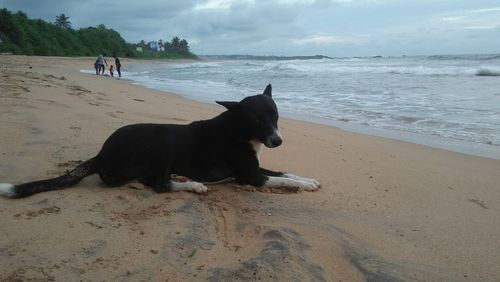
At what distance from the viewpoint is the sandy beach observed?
2.64 metres

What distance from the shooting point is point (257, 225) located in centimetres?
340

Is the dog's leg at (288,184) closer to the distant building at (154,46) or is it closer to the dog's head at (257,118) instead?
the dog's head at (257,118)

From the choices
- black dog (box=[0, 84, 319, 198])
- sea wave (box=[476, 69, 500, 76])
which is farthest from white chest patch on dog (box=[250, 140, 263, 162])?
sea wave (box=[476, 69, 500, 76])

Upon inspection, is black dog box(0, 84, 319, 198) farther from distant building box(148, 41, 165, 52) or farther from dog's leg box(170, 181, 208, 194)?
distant building box(148, 41, 165, 52)

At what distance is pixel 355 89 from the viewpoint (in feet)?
59.5

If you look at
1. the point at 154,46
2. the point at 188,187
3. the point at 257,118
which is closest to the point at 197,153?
the point at 188,187

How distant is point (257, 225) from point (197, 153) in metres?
1.51

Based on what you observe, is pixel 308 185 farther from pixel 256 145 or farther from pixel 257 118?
pixel 257 118

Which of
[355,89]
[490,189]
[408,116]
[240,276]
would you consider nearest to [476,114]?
[408,116]

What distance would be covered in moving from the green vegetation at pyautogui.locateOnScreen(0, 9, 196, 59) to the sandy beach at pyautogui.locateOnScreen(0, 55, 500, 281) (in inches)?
1957

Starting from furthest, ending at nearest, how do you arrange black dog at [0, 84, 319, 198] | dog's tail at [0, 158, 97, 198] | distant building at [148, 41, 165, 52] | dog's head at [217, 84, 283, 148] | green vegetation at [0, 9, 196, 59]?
distant building at [148, 41, 165, 52] → green vegetation at [0, 9, 196, 59] → dog's head at [217, 84, 283, 148] → black dog at [0, 84, 319, 198] → dog's tail at [0, 158, 97, 198]

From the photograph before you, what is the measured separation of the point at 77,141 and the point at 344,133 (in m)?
5.49

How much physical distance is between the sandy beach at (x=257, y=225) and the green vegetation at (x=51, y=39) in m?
49.7

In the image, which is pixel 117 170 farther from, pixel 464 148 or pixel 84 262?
pixel 464 148
